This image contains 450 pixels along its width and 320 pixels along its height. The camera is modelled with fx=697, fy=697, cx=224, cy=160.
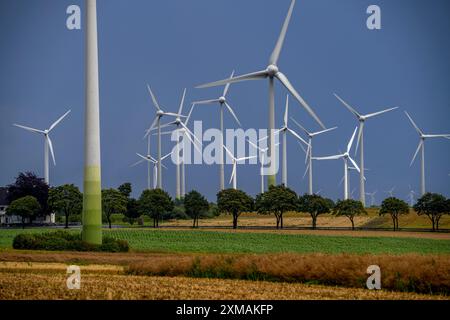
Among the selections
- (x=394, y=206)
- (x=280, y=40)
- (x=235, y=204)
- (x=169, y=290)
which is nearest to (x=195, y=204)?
(x=235, y=204)

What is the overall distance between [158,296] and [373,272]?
510 inches

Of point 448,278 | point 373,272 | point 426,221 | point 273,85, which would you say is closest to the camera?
point 448,278

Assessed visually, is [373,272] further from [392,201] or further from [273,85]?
[392,201]

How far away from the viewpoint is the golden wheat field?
28.1 metres

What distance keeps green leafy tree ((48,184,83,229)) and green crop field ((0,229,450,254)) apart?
48133 mm

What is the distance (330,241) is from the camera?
3762 inches

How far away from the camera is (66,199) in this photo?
15512 cm

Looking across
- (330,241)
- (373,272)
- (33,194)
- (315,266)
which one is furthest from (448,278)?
(33,194)

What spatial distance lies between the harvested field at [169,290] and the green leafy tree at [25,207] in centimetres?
13133

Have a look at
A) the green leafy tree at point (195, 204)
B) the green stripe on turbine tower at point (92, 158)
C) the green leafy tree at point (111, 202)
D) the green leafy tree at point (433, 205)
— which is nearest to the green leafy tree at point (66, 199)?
the green leafy tree at point (111, 202)

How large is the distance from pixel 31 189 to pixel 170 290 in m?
158

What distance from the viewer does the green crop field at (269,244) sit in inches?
3007

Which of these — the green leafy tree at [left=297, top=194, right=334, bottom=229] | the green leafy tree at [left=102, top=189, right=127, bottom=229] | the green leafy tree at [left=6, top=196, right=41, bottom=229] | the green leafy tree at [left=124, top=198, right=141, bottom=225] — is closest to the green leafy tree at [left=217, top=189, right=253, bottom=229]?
the green leafy tree at [left=297, top=194, right=334, bottom=229]

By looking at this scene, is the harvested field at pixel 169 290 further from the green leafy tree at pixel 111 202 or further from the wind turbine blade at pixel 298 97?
the green leafy tree at pixel 111 202
